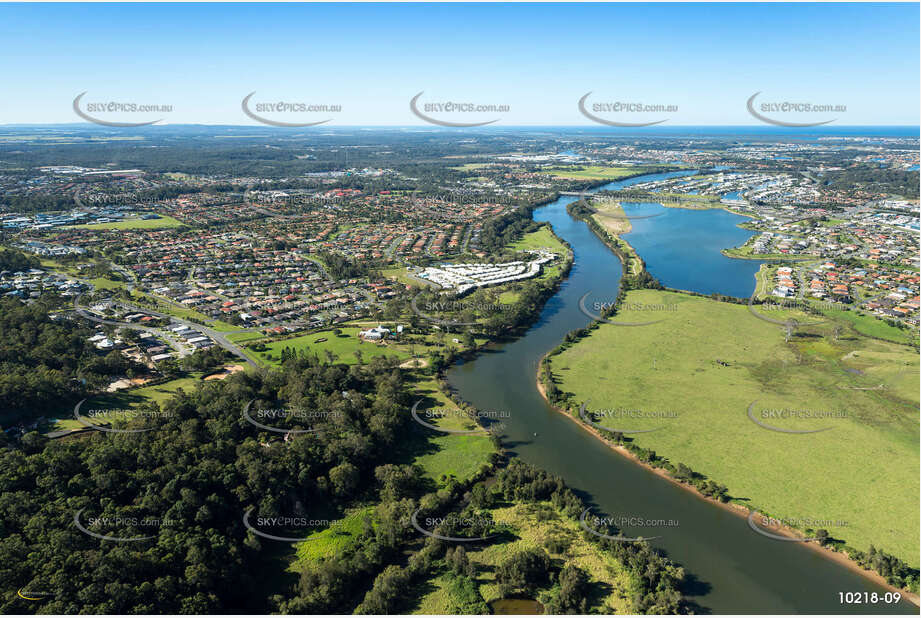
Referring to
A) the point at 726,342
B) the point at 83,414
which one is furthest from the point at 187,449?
the point at 726,342

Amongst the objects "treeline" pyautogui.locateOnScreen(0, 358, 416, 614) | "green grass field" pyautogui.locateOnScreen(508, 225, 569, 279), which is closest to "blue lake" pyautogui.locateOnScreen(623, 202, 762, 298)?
"green grass field" pyautogui.locateOnScreen(508, 225, 569, 279)

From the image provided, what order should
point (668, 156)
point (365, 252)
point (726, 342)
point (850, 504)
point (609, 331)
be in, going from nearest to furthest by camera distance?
point (850, 504), point (726, 342), point (609, 331), point (365, 252), point (668, 156)

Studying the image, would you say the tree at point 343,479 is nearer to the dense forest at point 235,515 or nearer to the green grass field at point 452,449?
the dense forest at point 235,515

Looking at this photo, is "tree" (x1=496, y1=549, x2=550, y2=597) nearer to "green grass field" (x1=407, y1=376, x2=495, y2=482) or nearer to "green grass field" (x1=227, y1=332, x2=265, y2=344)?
"green grass field" (x1=407, y1=376, x2=495, y2=482)

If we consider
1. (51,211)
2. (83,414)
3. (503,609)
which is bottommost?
(503,609)

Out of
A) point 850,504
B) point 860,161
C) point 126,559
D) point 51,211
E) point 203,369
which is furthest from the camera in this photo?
point 860,161

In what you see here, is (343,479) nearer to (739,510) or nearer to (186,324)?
(739,510)

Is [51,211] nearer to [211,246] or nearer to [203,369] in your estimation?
[211,246]

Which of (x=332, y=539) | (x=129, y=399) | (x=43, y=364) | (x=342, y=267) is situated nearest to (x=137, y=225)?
(x=342, y=267)
